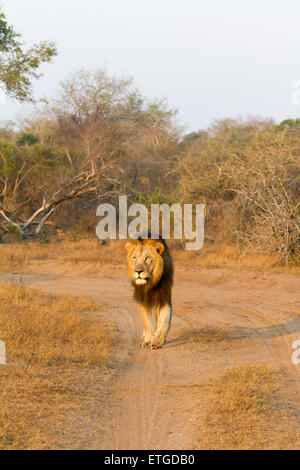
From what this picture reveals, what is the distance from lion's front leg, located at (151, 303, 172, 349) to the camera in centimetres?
760

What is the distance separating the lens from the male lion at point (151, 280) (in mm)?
7270

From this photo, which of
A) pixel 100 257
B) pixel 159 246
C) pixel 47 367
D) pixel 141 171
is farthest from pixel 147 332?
pixel 141 171

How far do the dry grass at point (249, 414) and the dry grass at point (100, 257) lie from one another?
322 inches

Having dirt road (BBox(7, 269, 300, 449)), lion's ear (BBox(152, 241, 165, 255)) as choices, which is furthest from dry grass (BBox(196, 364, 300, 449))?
lion's ear (BBox(152, 241, 165, 255))

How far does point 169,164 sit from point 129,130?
186 inches

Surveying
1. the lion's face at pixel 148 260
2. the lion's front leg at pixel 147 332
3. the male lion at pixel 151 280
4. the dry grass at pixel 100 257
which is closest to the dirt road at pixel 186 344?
the lion's front leg at pixel 147 332

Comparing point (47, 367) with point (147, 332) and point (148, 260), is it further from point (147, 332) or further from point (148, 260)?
point (148, 260)

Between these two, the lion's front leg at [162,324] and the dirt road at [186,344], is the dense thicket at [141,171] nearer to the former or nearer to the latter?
the dirt road at [186,344]

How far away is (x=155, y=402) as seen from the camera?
18.4ft

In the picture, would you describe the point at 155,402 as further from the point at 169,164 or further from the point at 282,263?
the point at 169,164

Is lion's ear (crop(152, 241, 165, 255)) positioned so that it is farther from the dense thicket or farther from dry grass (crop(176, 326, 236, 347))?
the dense thicket

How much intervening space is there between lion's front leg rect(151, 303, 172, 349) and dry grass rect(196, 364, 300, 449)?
4.81 feet

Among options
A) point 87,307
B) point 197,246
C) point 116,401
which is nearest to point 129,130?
point 197,246

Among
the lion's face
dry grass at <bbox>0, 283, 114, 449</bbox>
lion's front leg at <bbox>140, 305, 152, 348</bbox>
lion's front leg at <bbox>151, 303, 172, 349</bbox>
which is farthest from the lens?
lion's front leg at <bbox>140, 305, 152, 348</bbox>
